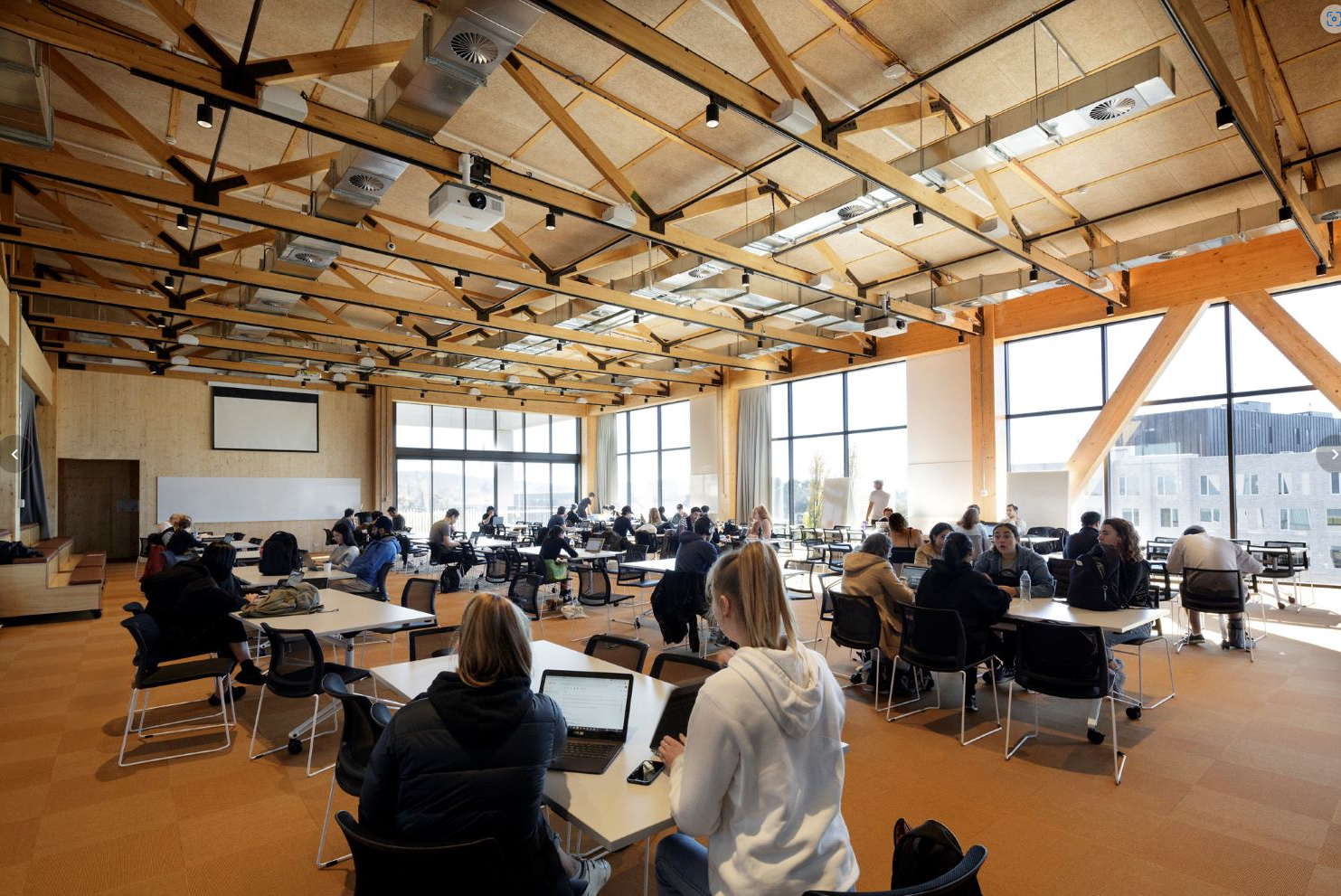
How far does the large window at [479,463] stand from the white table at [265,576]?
10594 mm

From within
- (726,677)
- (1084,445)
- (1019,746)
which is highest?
(1084,445)

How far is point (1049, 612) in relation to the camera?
4965 millimetres

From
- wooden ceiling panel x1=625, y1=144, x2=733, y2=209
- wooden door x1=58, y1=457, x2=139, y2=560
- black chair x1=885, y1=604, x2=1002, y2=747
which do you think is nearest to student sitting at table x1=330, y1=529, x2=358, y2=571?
wooden ceiling panel x1=625, y1=144, x2=733, y2=209

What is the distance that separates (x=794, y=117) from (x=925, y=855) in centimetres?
464

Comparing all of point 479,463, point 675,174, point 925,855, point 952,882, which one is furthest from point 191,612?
point 479,463

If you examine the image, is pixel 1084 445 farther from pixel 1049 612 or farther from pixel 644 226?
pixel 644 226

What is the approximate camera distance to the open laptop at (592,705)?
253 centimetres

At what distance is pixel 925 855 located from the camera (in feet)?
5.07

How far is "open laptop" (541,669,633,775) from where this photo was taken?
8.30 ft

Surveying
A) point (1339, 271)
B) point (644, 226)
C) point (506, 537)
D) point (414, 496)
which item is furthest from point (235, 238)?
point (1339, 271)

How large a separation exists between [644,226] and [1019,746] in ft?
18.1

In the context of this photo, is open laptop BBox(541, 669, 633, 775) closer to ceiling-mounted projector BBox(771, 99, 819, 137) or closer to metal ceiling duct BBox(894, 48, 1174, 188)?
ceiling-mounted projector BBox(771, 99, 819, 137)

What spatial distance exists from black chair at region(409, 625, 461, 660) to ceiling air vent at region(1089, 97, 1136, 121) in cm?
552

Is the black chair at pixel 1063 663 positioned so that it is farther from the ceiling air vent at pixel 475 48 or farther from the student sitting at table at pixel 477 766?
the ceiling air vent at pixel 475 48
